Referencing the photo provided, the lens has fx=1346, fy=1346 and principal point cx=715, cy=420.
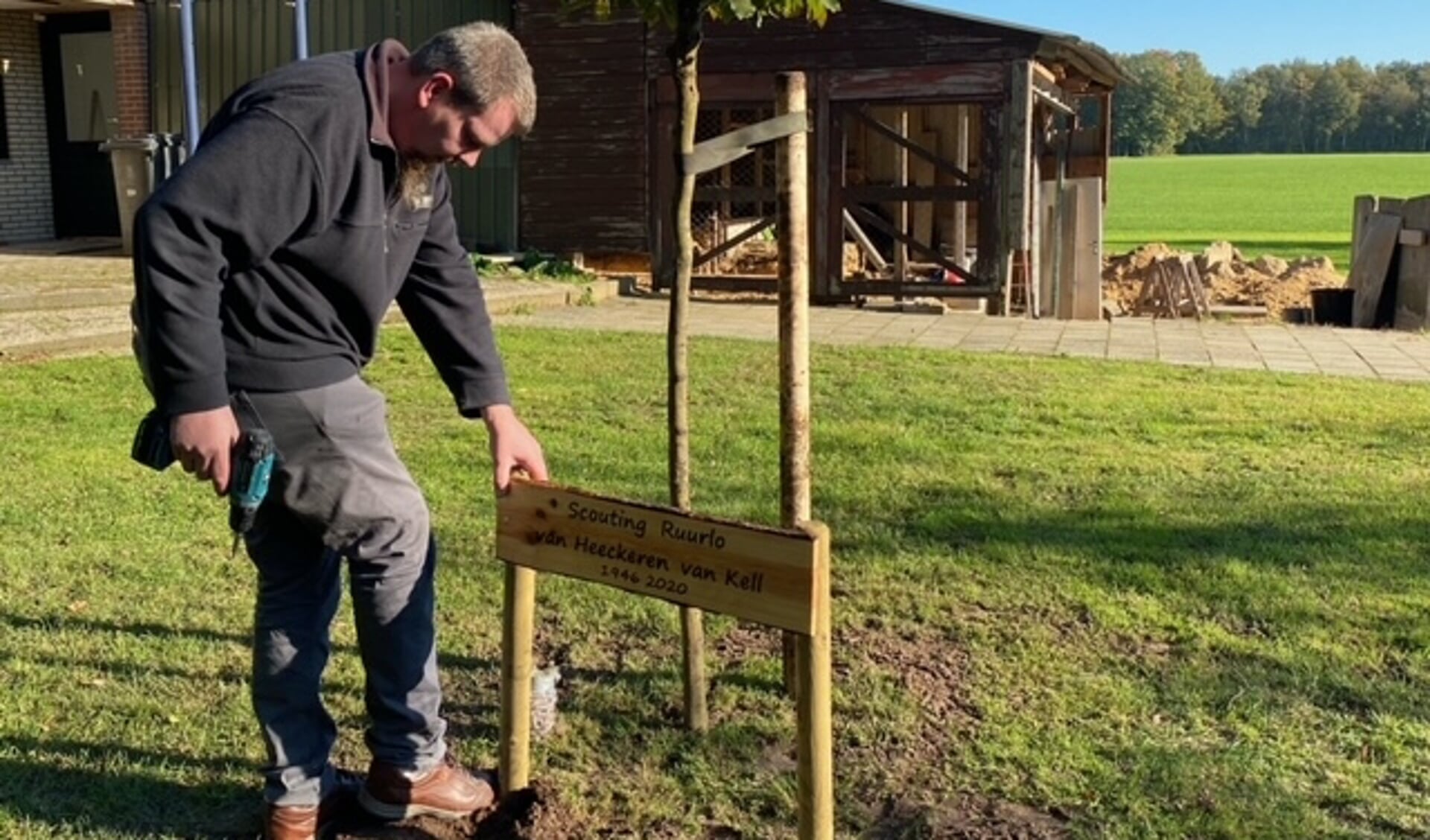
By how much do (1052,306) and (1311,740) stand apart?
11944 mm

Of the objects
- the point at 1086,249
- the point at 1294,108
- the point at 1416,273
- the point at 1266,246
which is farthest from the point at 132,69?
the point at 1294,108

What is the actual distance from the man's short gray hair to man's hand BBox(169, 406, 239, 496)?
2.32ft

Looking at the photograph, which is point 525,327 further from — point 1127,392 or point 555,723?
point 555,723

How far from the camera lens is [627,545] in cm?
256

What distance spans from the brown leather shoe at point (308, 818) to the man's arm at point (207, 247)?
2.74ft

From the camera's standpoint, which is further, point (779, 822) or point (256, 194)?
point (779, 822)

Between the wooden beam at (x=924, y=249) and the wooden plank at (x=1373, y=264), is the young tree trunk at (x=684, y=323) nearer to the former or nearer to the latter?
the wooden beam at (x=924, y=249)

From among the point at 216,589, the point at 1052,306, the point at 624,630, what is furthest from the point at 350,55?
the point at 1052,306

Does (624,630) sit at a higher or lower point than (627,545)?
lower

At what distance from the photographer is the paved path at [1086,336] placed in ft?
33.0

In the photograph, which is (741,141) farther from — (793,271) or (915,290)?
(915,290)

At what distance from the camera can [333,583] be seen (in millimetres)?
2855

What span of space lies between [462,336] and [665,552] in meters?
0.80

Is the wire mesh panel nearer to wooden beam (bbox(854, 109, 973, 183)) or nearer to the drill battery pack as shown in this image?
wooden beam (bbox(854, 109, 973, 183))
